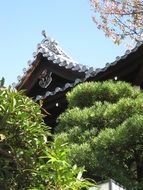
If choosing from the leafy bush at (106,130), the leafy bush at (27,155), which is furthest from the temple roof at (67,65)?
the leafy bush at (27,155)

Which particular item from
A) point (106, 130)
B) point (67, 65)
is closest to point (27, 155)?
point (106, 130)

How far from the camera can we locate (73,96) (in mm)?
7379

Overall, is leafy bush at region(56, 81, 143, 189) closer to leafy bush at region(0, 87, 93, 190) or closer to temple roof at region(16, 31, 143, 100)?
temple roof at region(16, 31, 143, 100)

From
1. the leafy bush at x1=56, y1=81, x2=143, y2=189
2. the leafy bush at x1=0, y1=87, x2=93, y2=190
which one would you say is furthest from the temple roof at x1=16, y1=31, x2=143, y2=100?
the leafy bush at x1=0, y1=87, x2=93, y2=190

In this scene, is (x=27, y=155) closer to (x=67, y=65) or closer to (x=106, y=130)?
(x=106, y=130)

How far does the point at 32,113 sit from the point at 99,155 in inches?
93.3

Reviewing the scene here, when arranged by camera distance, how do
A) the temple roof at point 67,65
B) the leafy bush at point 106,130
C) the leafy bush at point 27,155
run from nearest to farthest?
the leafy bush at point 27,155
the leafy bush at point 106,130
the temple roof at point 67,65

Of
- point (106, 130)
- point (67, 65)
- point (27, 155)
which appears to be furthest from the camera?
point (67, 65)

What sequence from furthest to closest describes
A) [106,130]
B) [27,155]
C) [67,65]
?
[67,65]
[106,130]
[27,155]

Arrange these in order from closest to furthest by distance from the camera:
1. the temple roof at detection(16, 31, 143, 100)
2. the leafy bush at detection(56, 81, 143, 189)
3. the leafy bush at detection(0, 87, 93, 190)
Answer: the leafy bush at detection(0, 87, 93, 190)
the leafy bush at detection(56, 81, 143, 189)
the temple roof at detection(16, 31, 143, 100)

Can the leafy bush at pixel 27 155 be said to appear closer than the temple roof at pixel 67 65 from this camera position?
Yes

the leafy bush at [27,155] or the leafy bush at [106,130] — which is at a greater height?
the leafy bush at [106,130]

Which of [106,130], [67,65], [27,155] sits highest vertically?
[67,65]

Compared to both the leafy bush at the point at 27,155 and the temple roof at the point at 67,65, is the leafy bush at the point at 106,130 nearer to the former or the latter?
the temple roof at the point at 67,65
